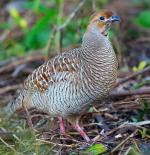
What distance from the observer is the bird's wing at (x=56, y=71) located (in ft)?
15.8

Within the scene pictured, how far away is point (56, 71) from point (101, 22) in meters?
0.54

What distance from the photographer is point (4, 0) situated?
1032 cm

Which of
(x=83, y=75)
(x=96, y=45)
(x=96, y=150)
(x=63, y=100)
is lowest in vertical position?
(x=96, y=150)

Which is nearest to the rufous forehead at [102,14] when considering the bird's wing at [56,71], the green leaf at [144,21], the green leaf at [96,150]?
the bird's wing at [56,71]

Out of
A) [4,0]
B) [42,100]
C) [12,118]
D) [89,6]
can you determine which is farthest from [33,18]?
[42,100]

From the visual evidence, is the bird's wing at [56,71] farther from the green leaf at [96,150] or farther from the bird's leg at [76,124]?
the green leaf at [96,150]

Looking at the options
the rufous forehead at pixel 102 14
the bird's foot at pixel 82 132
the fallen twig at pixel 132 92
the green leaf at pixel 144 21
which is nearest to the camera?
the rufous forehead at pixel 102 14

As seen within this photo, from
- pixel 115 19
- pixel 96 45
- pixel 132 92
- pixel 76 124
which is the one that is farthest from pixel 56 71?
pixel 132 92

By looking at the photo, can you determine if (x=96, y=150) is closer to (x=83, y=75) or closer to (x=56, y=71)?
(x=83, y=75)

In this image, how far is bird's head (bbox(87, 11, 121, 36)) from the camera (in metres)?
4.81

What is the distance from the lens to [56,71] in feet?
16.2

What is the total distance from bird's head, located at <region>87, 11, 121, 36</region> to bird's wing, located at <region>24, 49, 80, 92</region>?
0.24m

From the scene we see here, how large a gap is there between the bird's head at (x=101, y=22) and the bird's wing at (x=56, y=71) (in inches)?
9.4

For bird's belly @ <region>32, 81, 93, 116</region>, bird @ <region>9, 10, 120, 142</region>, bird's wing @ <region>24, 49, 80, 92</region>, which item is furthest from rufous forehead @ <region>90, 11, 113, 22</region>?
bird's belly @ <region>32, 81, 93, 116</region>
